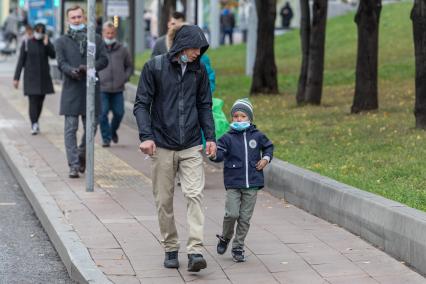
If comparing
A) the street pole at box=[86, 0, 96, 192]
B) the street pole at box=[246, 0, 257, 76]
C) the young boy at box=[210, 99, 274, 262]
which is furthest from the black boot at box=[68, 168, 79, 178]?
the street pole at box=[246, 0, 257, 76]

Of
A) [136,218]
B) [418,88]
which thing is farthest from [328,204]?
[418,88]

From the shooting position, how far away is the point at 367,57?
687 inches

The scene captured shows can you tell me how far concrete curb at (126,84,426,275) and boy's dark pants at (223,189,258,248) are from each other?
41.2 inches

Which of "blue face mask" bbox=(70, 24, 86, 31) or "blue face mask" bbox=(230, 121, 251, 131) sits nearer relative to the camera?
"blue face mask" bbox=(230, 121, 251, 131)

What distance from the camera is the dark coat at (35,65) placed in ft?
56.5

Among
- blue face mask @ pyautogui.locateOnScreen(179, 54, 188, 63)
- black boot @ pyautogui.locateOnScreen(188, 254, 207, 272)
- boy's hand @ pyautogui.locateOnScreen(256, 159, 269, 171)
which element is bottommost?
black boot @ pyautogui.locateOnScreen(188, 254, 207, 272)

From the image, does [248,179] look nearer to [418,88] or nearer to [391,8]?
[418,88]

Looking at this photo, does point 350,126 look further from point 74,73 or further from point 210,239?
point 210,239

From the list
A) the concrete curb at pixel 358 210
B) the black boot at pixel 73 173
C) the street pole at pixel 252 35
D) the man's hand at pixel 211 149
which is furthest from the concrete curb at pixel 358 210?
the street pole at pixel 252 35

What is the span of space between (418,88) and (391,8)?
26.4 meters

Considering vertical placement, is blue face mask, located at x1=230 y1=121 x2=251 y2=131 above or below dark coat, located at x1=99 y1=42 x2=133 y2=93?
above

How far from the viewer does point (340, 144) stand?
13.8m

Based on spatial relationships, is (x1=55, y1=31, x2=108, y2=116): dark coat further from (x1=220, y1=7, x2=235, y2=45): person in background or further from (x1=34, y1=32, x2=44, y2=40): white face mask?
(x1=220, y1=7, x2=235, y2=45): person in background

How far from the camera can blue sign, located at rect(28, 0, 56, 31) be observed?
39656 millimetres
